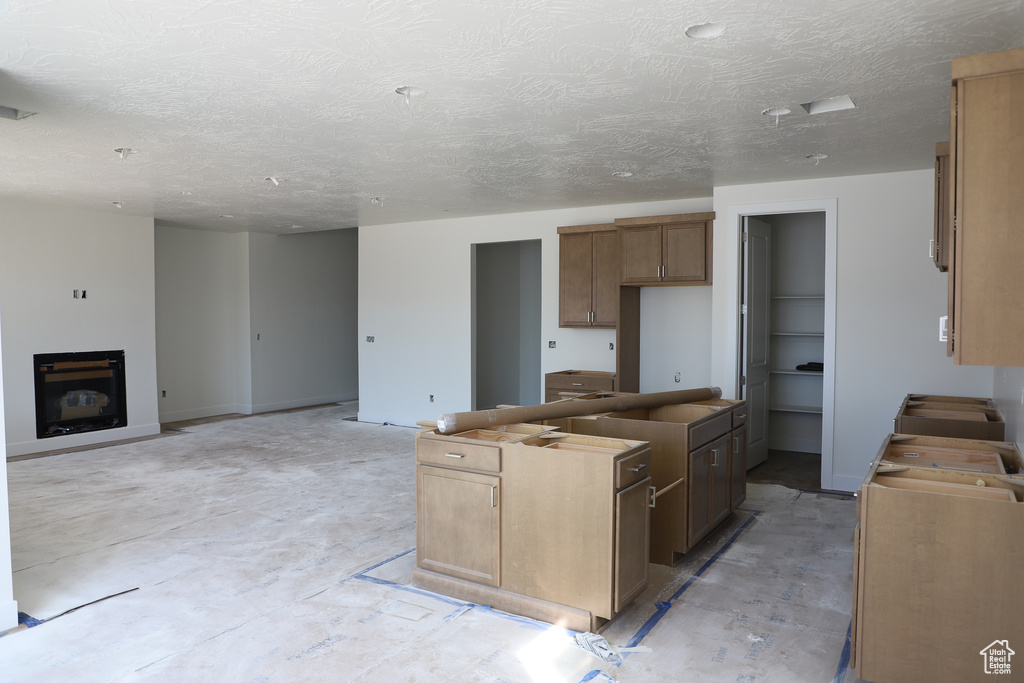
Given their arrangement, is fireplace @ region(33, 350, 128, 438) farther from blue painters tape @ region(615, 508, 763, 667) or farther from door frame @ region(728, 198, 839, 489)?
door frame @ region(728, 198, 839, 489)

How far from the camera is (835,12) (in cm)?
248

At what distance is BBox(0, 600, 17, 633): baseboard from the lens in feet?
10.3

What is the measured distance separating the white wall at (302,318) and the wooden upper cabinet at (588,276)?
4839 millimetres

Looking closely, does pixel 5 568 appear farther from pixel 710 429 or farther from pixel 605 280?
pixel 605 280

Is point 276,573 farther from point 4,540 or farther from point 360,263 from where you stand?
point 360,263

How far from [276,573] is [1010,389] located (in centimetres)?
396

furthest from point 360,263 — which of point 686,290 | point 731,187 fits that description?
point 731,187

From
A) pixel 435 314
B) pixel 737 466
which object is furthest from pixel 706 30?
pixel 435 314

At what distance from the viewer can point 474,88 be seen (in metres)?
3.33

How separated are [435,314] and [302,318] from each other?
3.02 metres

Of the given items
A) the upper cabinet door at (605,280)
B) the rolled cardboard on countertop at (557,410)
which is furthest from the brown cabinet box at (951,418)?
the upper cabinet door at (605,280)

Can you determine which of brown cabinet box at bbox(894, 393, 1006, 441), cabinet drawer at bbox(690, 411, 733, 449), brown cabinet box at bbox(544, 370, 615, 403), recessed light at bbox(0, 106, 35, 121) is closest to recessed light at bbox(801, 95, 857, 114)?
brown cabinet box at bbox(894, 393, 1006, 441)

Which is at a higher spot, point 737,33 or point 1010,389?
point 737,33

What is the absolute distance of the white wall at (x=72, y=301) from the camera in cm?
703
